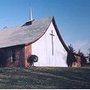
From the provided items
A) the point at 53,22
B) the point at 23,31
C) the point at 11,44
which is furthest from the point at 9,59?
the point at 53,22

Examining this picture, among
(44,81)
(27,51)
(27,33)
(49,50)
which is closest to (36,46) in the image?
(27,51)

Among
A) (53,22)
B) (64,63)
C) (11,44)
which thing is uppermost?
(53,22)

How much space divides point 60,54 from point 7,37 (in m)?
7.71

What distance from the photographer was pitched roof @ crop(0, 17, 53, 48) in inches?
1318

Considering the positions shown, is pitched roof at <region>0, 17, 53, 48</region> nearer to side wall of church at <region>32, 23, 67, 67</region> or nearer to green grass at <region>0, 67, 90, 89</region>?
side wall of church at <region>32, 23, 67, 67</region>

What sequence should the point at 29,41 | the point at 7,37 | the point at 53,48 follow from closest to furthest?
the point at 29,41, the point at 53,48, the point at 7,37

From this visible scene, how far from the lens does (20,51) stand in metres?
33.1

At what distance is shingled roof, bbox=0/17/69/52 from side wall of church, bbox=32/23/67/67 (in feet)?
2.03

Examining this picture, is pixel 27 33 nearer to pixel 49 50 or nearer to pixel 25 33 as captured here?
pixel 25 33

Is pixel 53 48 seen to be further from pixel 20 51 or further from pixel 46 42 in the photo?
pixel 20 51

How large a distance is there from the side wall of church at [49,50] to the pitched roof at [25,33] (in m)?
0.67

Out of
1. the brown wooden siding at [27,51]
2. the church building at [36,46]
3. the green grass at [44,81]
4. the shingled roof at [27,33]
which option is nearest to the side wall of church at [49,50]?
the church building at [36,46]

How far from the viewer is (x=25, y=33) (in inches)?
1396

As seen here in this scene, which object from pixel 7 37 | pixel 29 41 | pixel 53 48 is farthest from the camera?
pixel 7 37
